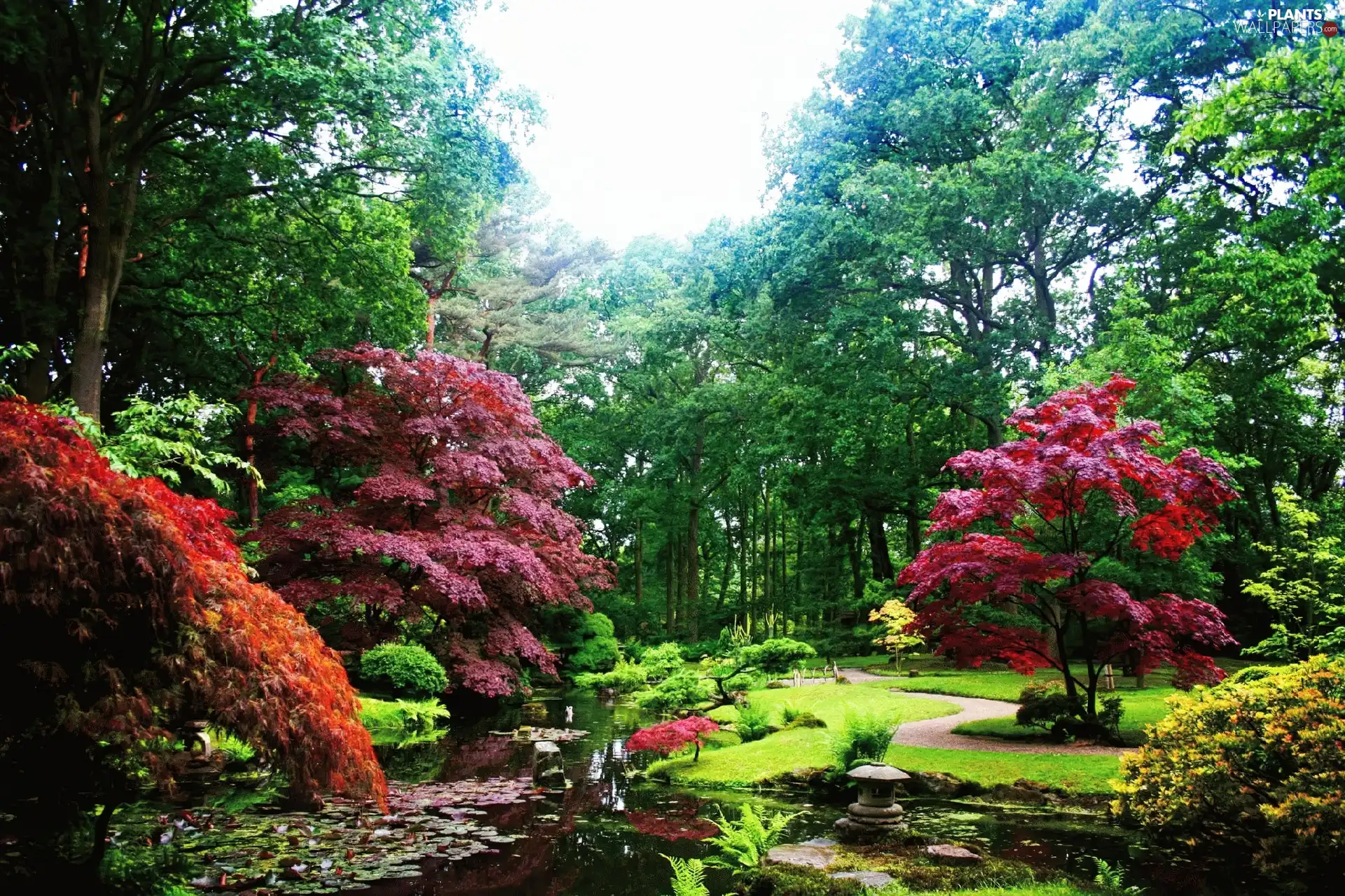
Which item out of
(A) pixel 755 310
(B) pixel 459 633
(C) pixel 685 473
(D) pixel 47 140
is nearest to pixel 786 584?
(C) pixel 685 473

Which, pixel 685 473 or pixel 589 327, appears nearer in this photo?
pixel 589 327

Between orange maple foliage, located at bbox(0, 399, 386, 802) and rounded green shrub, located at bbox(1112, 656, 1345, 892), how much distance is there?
17.4 ft

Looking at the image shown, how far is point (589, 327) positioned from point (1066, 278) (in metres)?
15.0

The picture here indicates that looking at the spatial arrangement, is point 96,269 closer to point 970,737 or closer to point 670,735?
point 670,735

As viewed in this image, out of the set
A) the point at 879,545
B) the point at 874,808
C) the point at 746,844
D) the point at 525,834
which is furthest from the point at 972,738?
the point at 879,545

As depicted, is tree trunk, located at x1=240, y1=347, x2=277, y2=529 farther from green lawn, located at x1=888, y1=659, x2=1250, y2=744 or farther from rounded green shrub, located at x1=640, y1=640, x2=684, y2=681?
green lawn, located at x1=888, y1=659, x2=1250, y2=744

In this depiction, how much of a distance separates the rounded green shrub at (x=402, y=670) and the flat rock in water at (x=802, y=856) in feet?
29.5

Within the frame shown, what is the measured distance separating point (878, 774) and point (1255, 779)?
2.66m

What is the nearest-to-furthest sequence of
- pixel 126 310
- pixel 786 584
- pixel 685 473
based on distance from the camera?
pixel 126 310 < pixel 685 473 < pixel 786 584

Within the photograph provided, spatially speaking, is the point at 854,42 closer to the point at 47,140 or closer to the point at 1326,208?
the point at 1326,208

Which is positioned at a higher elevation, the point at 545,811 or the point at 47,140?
the point at 47,140

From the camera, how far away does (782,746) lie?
31.4 ft

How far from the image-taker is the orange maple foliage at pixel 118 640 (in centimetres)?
354

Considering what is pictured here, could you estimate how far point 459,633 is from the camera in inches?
571
